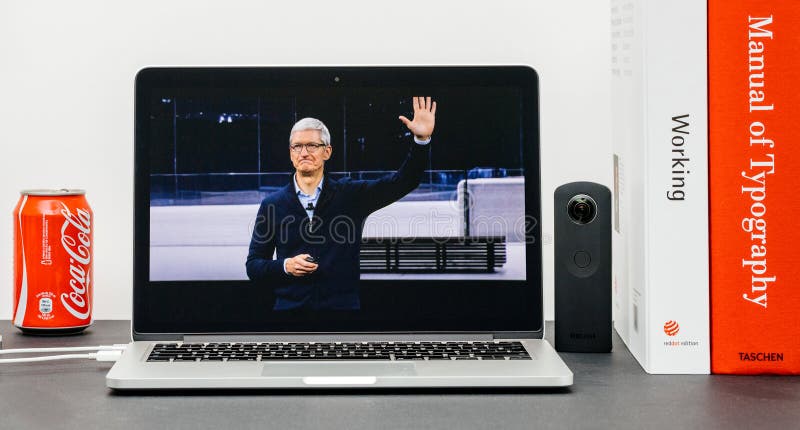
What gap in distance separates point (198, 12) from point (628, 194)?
0.64 meters

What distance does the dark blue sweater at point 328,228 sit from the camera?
105 cm

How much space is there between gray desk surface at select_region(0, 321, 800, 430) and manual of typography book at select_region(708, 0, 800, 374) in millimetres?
53

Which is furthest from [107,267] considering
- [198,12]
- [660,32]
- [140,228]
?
[660,32]

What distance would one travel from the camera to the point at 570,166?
50.4 inches

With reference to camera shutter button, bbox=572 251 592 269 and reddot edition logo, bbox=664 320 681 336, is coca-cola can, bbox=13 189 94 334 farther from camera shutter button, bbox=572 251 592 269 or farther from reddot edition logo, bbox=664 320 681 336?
reddot edition logo, bbox=664 320 681 336

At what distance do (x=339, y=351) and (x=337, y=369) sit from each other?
0.06 meters

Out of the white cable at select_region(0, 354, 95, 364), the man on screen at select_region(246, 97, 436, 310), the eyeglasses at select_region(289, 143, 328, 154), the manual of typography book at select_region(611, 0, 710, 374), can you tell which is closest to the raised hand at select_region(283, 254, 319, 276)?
the man on screen at select_region(246, 97, 436, 310)

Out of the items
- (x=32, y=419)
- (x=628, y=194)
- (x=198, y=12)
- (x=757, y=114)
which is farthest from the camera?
(x=198, y=12)

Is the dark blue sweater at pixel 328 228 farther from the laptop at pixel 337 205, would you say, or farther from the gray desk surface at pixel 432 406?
the gray desk surface at pixel 432 406

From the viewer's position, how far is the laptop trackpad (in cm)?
90

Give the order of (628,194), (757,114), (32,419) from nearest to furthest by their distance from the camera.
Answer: (32,419)
(757,114)
(628,194)

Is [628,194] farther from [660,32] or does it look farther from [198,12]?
[198,12]

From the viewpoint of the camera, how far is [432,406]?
844mm

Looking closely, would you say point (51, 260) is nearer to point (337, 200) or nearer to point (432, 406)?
point (337, 200)
